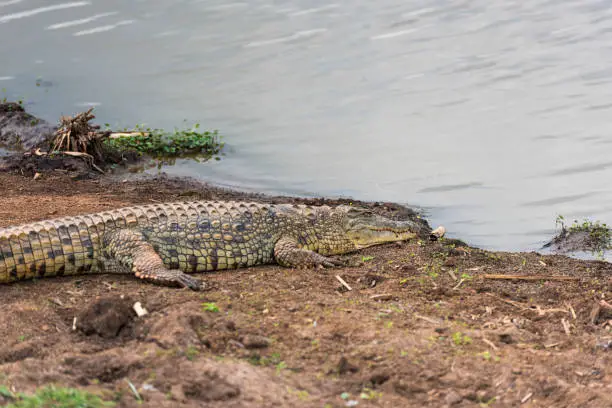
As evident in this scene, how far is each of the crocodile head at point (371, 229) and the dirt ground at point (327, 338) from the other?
900mm

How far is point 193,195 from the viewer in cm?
970

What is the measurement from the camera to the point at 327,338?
485 cm

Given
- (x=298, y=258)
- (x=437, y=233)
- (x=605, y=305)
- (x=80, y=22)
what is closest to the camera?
(x=605, y=305)

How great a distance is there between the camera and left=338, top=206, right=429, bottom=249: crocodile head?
7812 millimetres

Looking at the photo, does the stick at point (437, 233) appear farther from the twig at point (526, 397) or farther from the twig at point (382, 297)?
Result: the twig at point (526, 397)

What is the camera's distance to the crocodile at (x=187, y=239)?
244 inches

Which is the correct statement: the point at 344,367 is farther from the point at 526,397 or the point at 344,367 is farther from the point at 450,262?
the point at 450,262

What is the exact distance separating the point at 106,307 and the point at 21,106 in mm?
9607

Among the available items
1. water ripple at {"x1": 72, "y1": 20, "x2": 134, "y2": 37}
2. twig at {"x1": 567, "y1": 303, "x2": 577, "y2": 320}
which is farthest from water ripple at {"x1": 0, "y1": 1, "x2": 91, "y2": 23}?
twig at {"x1": 567, "y1": 303, "x2": 577, "y2": 320}

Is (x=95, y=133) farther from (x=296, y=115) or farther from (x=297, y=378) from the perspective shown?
(x=297, y=378)

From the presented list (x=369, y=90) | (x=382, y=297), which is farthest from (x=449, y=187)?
(x=382, y=297)

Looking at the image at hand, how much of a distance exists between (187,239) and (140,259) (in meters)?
0.57

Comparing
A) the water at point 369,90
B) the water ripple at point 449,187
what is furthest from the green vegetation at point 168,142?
the water ripple at point 449,187

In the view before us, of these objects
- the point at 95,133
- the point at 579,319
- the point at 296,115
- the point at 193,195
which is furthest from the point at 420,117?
the point at 579,319
